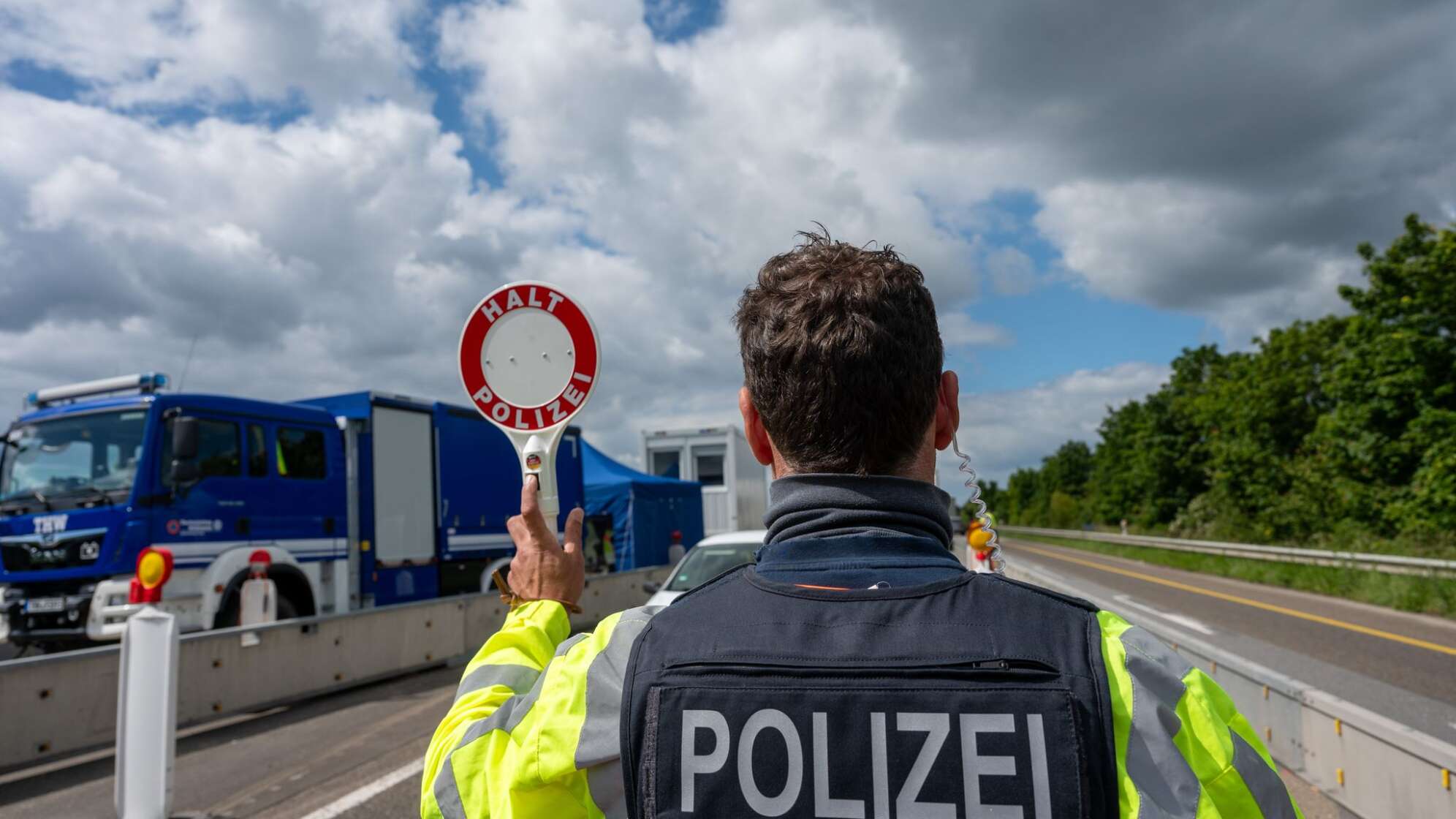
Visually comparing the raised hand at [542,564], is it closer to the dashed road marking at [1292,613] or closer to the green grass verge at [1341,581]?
the dashed road marking at [1292,613]

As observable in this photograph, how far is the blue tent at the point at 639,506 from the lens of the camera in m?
19.5

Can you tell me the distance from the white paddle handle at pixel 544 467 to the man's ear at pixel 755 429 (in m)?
0.49

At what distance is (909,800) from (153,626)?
5.34m

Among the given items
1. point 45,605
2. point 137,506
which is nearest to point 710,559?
point 137,506

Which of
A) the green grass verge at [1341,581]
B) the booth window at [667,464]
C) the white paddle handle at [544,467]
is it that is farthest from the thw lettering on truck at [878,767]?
the booth window at [667,464]

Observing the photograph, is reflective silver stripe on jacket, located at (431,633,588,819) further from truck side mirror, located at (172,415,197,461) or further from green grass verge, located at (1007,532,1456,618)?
green grass verge, located at (1007,532,1456,618)

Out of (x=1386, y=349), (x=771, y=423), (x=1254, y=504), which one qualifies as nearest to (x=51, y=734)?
(x=771, y=423)

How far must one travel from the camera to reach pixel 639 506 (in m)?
19.8

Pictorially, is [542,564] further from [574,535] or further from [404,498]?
[404,498]

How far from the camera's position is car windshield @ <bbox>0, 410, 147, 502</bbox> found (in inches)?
386

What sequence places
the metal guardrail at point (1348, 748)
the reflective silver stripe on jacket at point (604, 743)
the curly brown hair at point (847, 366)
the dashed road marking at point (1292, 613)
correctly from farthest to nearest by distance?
the dashed road marking at point (1292, 613) < the metal guardrail at point (1348, 748) < the curly brown hair at point (847, 366) < the reflective silver stripe on jacket at point (604, 743)

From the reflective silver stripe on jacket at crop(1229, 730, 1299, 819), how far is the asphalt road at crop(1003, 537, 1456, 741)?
804 centimetres

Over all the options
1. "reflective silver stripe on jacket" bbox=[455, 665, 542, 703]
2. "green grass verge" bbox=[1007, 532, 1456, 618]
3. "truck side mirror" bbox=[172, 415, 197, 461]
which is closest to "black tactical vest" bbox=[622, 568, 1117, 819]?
"reflective silver stripe on jacket" bbox=[455, 665, 542, 703]

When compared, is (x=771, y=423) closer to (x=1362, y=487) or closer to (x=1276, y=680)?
(x=1276, y=680)
